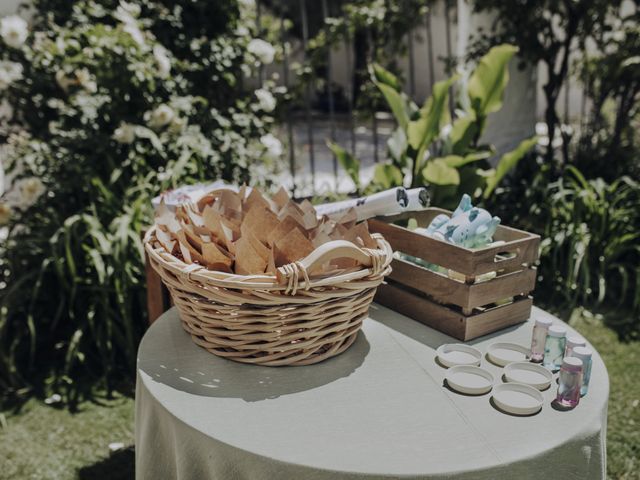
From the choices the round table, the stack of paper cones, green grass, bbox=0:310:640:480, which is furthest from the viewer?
green grass, bbox=0:310:640:480

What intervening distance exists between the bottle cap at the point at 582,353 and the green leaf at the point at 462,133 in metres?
1.95

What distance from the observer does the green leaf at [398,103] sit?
3.18m

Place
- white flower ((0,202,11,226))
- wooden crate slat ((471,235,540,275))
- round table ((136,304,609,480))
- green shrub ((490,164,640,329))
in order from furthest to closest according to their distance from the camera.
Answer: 1. green shrub ((490,164,640,329))
2. white flower ((0,202,11,226))
3. wooden crate slat ((471,235,540,275))
4. round table ((136,304,609,480))

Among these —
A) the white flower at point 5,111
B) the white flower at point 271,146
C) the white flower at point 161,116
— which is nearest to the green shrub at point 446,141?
the white flower at point 271,146

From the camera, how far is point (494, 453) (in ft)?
3.53

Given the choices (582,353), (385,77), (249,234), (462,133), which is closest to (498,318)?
(582,353)

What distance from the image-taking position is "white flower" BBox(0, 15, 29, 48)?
2889 mm

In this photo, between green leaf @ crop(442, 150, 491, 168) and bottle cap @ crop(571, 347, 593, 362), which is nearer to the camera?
bottle cap @ crop(571, 347, 593, 362)

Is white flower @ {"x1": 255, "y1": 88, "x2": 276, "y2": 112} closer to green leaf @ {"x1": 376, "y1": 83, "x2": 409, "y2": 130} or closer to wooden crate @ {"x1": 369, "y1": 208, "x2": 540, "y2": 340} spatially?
green leaf @ {"x1": 376, "y1": 83, "x2": 409, "y2": 130}

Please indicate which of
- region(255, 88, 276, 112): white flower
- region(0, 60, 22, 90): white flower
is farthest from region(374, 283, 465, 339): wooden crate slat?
region(0, 60, 22, 90): white flower

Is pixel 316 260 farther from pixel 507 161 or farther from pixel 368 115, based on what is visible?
pixel 368 115

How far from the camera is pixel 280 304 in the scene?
48.8 inches

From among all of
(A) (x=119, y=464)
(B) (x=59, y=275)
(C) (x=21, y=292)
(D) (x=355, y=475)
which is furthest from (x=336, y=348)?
(C) (x=21, y=292)

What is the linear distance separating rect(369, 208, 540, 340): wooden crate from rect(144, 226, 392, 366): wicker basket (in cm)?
22
